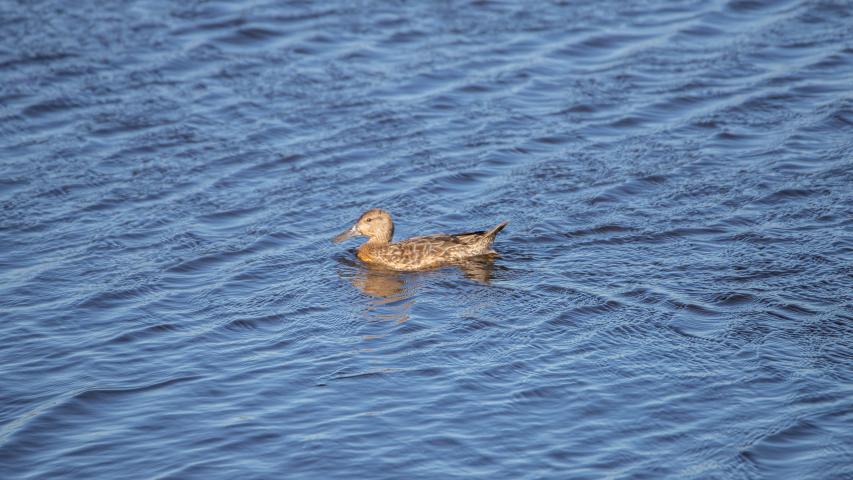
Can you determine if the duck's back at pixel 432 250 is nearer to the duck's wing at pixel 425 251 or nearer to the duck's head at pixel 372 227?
the duck's wing at pixel 425 251

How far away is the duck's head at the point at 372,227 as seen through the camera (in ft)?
41.0

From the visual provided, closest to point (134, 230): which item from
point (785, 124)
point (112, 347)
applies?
point (112, 347)

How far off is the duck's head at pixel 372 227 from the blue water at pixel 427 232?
306 millimetres

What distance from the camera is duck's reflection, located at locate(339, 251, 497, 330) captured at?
1120 centimetres

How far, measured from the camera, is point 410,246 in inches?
480

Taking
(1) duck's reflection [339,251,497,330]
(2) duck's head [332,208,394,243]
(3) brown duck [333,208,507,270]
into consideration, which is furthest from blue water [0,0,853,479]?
(2) duck's head [332,208,394,243]

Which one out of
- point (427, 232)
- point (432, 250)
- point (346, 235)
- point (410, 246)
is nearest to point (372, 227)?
point (346, 235)

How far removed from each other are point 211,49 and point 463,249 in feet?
25.0

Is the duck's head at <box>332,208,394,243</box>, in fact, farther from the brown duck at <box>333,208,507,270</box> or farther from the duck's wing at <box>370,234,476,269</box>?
the duck's wing at <box>370,234,476,269</box>

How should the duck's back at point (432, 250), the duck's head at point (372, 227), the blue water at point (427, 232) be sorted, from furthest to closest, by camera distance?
the duck's head at point (372, 227), the duck's back at point (432, 250), the blue water at point (427, 232)

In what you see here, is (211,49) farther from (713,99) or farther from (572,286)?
(572,286)

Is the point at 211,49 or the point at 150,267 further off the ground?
the point at 211,49

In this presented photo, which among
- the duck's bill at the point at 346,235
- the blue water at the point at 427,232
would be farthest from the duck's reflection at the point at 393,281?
the duck's bill at the point at 346,235

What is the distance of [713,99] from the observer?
15891 mm
